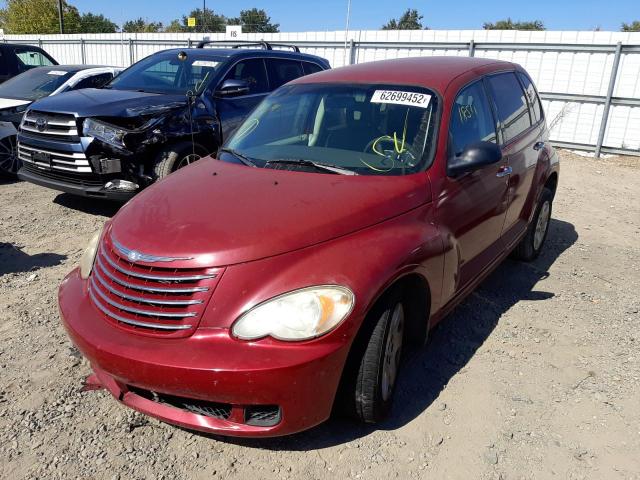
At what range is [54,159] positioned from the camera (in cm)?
585

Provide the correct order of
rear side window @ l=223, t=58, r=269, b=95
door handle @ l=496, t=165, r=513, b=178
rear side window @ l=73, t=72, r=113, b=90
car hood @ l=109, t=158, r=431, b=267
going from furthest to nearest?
rear side window @ l=73, t=72, r=113, b=90 → rear side window @ l=223, t=58, r=269, b=95 → door handle @ l=496, t=165, r=513, b=178 → car hood @ l=109, t=158, r=431, b=267

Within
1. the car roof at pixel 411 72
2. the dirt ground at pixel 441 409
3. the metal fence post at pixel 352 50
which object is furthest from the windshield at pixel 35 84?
the metal fence post at pixel 352 50

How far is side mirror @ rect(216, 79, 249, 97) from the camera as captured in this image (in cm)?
621

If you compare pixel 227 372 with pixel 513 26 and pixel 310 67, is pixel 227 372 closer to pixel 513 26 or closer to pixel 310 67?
pixel 310 67

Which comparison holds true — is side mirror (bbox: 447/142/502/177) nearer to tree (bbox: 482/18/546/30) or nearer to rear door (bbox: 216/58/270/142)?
rear door (bbox: 216/58/270/142)

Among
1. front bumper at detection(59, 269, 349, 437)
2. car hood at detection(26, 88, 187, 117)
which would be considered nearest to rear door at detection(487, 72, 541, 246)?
front bumper at detection(59, 269, 349, 437)

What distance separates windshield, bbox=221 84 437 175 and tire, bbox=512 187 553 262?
2.13m

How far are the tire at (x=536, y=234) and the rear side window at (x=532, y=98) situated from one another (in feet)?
2.23

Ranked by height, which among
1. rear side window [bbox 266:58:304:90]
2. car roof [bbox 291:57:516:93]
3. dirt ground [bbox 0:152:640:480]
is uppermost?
car roof [bbox 291:57:516:93]

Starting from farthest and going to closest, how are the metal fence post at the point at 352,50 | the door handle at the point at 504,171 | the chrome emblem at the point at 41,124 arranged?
the metal fence post at the point at 352,50 < the chrome emblem at the point at 41,124 < the door handle at the point at 504,171

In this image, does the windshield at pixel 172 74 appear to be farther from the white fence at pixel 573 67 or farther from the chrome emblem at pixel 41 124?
the white fence at pixel 573 67

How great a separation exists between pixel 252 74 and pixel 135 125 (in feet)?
6.46

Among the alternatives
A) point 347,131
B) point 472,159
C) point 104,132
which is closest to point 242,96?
point 104,132

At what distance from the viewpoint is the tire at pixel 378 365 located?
98.3 inches
